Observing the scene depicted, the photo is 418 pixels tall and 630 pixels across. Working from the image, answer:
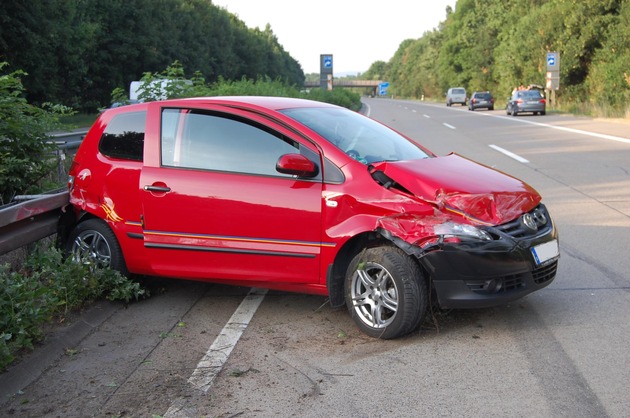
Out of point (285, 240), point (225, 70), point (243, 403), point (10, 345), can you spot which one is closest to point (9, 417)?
point (10, 345)

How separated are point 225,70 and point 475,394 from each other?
214 ft

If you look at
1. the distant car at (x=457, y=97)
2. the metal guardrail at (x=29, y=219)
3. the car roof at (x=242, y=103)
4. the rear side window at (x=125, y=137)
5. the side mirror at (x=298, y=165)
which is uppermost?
the car roof at (x=242, y=103)

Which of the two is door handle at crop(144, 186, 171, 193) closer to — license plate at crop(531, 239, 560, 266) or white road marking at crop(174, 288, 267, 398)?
white road marking at crop(174, 288, 267, 398)

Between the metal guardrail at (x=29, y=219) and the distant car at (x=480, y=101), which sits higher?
the metal guardrail at (x=29, y=219)

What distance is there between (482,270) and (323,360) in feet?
3.96

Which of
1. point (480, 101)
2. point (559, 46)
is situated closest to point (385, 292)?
point (559, 46)

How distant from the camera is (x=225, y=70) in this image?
66688 millimetres

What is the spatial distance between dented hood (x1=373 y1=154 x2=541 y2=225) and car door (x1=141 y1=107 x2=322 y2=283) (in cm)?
66

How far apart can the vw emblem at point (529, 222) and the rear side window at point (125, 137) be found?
309 centimetres

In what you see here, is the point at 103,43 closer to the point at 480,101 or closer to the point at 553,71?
the point at 480,101

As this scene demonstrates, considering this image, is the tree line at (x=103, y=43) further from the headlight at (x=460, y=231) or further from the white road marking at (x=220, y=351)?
the headlight at (x=460, y=231)

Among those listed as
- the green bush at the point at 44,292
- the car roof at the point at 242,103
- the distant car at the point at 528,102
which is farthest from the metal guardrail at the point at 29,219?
the distant car at the point at 528,102

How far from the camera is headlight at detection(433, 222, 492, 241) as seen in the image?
4574mm

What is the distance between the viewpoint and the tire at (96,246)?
5.79 m
